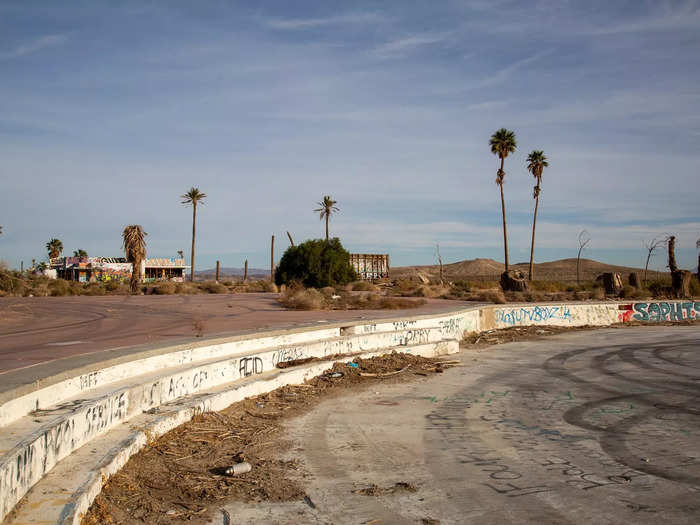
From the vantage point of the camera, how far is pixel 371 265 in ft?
247

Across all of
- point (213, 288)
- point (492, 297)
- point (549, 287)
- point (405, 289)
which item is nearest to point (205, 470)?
point (492, 297)

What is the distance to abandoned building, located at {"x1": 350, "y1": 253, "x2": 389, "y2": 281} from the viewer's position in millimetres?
73688

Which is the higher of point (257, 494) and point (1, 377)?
point (1, 377)

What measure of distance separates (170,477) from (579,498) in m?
3.97

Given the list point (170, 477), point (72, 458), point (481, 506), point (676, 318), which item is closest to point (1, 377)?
point (72, 458)

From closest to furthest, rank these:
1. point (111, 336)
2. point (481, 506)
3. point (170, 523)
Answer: point (170, 523) < point (481, 506) < point (111, 336)

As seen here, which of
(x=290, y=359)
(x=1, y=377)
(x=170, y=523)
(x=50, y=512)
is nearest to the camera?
(x=50, y=512)

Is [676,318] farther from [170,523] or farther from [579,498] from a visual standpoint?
[170,523]

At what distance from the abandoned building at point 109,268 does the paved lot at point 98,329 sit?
4907 cm

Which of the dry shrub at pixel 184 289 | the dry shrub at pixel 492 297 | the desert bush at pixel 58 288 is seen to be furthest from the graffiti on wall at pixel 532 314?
the desert bush at pixel 58 288

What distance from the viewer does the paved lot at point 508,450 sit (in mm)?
5504

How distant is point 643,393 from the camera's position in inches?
457

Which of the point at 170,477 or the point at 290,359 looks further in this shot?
the point at 290,359

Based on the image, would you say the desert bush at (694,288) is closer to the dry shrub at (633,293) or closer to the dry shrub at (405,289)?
the dry shrub at (633,293)
